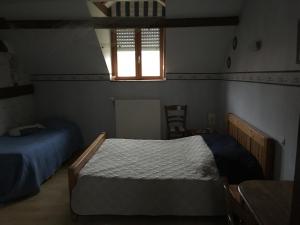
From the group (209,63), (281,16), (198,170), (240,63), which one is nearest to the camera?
(281,16)

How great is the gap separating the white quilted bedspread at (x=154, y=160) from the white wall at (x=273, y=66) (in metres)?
0.61

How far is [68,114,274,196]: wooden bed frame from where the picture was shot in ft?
7.79

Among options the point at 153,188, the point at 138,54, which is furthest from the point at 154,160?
the point at 138,54

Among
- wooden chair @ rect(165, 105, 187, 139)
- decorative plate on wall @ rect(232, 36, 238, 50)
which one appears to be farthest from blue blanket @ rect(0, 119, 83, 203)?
decorative plate on wall @ rect(232, 36, 238, 50)

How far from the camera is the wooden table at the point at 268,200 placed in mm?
1108

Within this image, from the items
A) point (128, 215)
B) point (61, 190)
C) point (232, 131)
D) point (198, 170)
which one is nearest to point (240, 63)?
point (232, 131)

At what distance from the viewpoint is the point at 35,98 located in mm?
4621

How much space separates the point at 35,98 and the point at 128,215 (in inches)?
121

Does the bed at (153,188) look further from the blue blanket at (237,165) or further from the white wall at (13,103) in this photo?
the white wall at (13,103)

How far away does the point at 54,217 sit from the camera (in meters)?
2.55

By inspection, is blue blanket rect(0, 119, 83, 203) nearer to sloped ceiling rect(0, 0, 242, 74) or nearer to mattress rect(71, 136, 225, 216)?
mattress rect(71, 136, 225, 216)

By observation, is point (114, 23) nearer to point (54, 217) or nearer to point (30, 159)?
point (30, 159)

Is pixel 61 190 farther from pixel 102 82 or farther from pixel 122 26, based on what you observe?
pixel 122 26

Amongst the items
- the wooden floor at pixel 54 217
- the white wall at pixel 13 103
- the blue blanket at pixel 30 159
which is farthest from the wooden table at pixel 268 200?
the white wall at pixel 13 103
